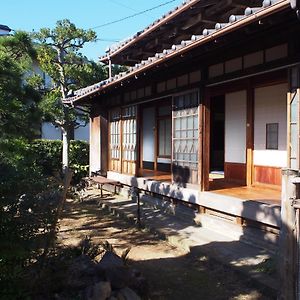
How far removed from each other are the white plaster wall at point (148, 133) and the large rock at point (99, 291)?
9699 millimetres

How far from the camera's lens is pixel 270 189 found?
8.27 meters

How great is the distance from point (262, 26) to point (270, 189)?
366cm

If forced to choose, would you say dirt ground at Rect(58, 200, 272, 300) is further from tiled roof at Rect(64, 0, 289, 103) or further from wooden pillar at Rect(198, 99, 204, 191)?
tiled roof at Rect(64, 0, 289, 103)

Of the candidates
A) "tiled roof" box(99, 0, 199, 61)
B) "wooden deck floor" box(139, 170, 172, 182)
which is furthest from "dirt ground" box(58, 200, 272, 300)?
"tiled roof" box(99, 0, 199, 61)

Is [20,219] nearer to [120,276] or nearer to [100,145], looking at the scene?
[120,276]

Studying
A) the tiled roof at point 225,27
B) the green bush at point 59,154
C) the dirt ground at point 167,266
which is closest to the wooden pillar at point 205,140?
the tiled roof at point 225,27

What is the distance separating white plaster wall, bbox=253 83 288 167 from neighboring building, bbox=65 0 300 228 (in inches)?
0.8

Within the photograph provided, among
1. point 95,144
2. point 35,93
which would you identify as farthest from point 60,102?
point 35,93

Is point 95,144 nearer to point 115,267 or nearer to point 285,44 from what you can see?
point 285,44

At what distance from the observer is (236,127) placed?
377 inches

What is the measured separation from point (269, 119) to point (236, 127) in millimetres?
1140

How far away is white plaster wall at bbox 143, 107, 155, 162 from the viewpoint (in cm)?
1395

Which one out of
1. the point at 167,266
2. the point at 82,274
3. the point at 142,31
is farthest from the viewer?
the point at 142,31

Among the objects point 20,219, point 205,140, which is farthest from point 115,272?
point 205,140
